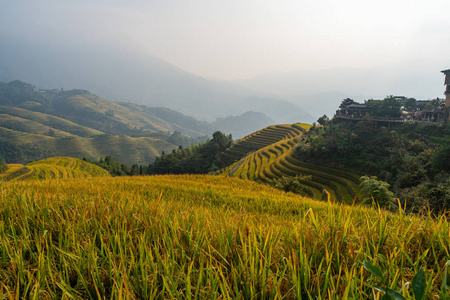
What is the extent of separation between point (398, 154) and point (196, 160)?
213 ft

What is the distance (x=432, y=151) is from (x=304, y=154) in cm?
2007

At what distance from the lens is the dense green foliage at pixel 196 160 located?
81062mm

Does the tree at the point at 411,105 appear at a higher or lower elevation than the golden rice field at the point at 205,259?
higher

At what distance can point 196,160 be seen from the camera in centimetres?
8675

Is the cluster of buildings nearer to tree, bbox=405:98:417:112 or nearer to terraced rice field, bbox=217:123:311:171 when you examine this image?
tree, bbox=405:98:417:112

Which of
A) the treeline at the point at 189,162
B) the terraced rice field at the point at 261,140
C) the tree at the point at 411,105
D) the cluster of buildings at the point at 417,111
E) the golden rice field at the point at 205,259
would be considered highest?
the tree at the point at 411,105

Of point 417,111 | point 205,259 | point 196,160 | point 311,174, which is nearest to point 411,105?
point 417,111

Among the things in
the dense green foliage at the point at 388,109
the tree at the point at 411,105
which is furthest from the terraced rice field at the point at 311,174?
the tree at the point at 411,105

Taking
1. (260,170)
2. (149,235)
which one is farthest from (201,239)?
(260,170)

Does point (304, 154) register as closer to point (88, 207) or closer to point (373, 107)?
point (373, 107)

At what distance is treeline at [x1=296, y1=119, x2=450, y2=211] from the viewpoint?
79.8ft

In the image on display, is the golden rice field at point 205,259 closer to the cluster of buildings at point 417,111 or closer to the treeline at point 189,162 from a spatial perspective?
the cluster of buildings at point 417,111

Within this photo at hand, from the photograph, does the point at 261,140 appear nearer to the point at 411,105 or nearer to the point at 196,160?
the point at 196,160

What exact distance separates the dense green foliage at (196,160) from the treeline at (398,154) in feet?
132
